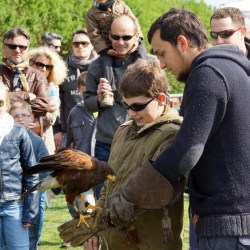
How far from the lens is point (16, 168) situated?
19.9 ft

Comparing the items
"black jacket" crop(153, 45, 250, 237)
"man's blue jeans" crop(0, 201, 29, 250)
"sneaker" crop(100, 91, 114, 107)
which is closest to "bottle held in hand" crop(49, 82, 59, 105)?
"sneaker" crop(100, 91, 114, 107)

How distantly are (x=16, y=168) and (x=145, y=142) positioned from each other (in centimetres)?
215

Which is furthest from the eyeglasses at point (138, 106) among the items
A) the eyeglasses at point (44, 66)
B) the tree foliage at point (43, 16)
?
the tree foliage at point (43, 16)

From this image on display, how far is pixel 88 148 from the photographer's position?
8742 millimetres

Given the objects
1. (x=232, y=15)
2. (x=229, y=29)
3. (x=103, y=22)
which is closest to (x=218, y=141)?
(x=229, y=29)

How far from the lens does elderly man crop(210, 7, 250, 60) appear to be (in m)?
5.91

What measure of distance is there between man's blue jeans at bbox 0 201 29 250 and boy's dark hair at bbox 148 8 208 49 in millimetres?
2785

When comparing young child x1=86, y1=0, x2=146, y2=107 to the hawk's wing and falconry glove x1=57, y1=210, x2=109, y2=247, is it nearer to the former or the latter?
the hawk's wing

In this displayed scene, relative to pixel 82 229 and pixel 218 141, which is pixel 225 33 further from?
pixel 218 141

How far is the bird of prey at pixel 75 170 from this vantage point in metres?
4.25

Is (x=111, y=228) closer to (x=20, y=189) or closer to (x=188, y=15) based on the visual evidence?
(x=188, y=15)

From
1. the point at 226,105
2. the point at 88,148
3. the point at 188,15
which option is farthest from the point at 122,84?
the point at 88,148

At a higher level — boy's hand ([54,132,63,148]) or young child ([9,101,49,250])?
young child ([9,101,49,250])

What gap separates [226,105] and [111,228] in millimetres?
1214
